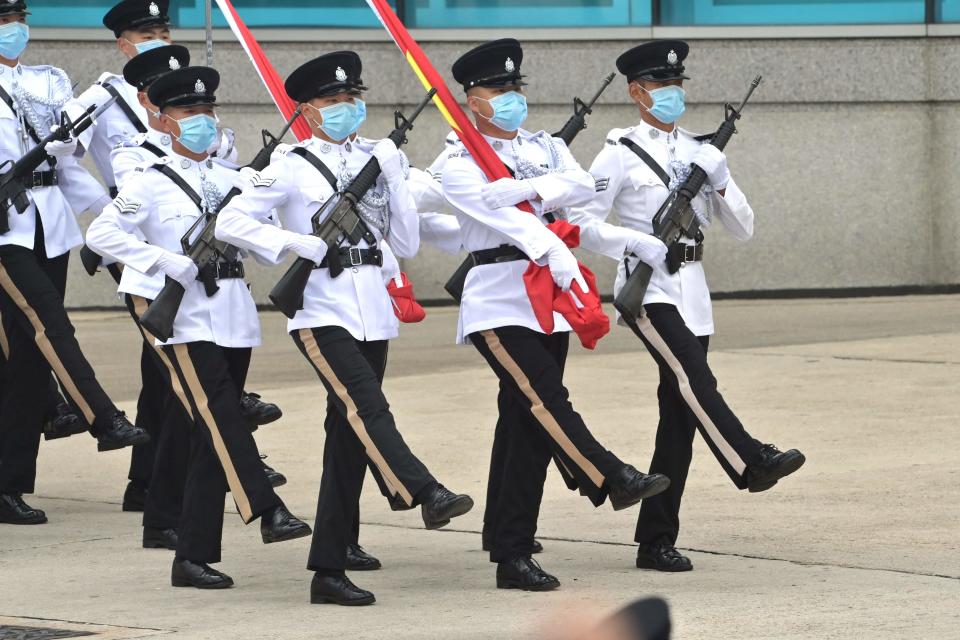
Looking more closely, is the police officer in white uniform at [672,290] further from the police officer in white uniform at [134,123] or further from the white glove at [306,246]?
the police officer in white uniform at [134,123]

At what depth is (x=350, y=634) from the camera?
557 centimetres

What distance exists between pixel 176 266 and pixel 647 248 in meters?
1.67

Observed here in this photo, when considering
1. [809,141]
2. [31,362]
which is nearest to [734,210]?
[31,362]

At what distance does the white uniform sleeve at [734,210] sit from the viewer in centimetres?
696

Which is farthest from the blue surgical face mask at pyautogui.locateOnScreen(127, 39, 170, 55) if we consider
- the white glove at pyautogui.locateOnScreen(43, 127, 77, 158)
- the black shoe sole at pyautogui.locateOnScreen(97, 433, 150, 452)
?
the black shoe sole at pyautogui.locateOnScreen(97, 433, 150, 452)

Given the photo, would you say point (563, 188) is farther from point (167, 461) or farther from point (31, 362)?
point (31, 362)

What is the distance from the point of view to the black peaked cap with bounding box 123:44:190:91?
24.2ft

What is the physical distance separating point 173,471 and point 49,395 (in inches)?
51.6

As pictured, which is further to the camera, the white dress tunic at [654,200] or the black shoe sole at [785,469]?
the white dress tunic at [654,200]

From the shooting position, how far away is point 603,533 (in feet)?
23.9

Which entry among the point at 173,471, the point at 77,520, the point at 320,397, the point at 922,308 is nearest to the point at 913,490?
the point at 173,471

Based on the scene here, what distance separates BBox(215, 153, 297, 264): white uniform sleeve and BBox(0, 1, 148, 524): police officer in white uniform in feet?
5.58

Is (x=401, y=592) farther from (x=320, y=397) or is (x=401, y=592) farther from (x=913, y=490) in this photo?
(x=320, y=397)

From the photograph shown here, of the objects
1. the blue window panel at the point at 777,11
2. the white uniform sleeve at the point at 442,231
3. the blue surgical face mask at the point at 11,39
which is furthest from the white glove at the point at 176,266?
the blue window panel at the point at 777,11
